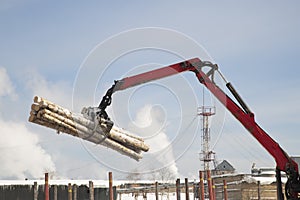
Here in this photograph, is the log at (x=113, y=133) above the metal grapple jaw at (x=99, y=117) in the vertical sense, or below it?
below

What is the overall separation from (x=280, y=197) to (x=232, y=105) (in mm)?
3067

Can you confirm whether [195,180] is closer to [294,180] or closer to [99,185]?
[99,185]

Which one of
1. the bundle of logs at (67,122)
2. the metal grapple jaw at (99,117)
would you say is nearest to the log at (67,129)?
the bundle of logs at (67,122)

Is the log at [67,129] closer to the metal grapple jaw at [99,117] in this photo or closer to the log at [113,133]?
the log at [113,133]

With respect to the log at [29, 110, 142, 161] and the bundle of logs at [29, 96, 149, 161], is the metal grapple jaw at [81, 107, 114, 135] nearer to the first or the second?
the bundle of logs at [29, 96, 149, 161]

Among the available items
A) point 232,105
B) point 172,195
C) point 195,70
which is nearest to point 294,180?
point 232,105

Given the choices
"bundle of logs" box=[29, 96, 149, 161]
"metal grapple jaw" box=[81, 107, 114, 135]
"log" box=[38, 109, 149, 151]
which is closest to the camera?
"bundle of logs" box=[29, 96, 149, 161]

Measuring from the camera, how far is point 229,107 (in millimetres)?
14641

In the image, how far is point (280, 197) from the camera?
45.5 ft

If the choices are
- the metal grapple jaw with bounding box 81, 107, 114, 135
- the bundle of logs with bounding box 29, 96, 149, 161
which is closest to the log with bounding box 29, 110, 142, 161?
the bundle of logs with bounding box 29, 96, 149, 161

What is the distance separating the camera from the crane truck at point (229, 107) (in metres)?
13.5

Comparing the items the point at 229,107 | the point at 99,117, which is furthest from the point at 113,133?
the point at 229,107

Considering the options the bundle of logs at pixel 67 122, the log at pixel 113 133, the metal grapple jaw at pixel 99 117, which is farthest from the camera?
the metal grapple jaw at pixel 99 117

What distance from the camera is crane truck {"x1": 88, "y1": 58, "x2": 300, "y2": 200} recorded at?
13.5m
